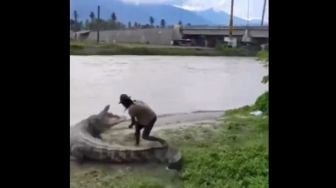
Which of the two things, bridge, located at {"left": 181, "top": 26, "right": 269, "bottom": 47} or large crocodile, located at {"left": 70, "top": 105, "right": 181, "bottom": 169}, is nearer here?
large crocodile, located at {"left": 70, "top": 105, "right": 181, "bottom": 169}

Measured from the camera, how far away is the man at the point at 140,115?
1.41 meters

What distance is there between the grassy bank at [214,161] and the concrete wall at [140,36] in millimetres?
326

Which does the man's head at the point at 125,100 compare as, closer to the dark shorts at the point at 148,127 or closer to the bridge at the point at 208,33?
the dark shorts at the point at 148,127

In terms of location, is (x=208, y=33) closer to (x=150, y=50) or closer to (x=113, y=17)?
(x=150, y=50)

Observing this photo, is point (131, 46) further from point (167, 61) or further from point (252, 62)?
point (252, 62)

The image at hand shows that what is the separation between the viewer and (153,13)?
148cm

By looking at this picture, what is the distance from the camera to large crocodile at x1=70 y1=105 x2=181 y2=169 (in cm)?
138

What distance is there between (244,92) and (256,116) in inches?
4.2

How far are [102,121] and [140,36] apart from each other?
33cm

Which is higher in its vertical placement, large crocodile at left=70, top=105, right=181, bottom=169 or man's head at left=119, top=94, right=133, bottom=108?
man's head at left=119, top=94, right=133, bottom=108

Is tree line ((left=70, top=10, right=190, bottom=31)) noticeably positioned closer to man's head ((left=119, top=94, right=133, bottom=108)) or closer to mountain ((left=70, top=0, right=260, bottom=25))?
mountain ((left=70, top=0, right=260, bottom=25))

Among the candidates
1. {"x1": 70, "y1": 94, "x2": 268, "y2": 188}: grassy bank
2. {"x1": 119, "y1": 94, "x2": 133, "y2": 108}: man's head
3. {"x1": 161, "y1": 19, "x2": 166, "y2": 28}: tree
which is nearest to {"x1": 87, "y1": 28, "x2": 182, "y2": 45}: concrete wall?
{"x1": 161, "y1": 19, "x2": 166, "y2": 28}: tree

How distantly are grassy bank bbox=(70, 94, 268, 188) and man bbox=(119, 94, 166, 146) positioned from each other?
0.18 feet

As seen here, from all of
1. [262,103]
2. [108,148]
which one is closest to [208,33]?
[262,103]
